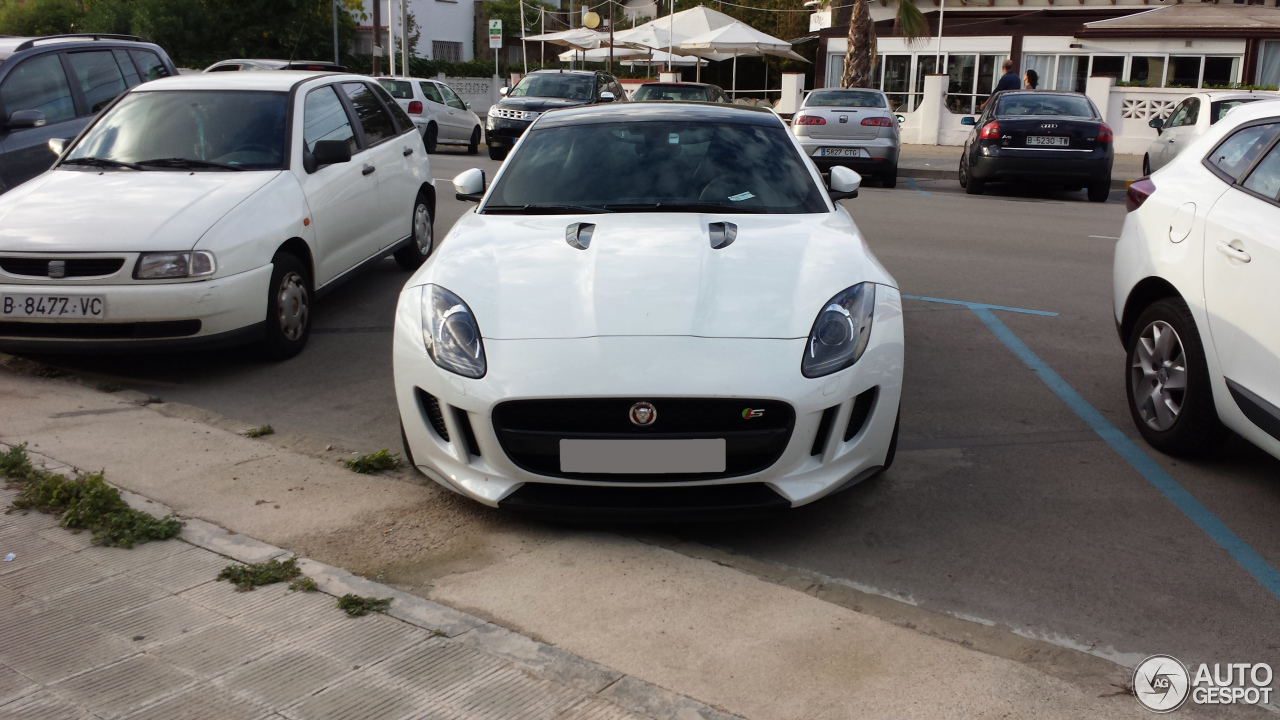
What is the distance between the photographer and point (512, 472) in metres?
3.84

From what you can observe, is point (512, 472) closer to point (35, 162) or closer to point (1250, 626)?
point (1250, 626)

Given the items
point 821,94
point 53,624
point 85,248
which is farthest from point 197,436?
point 821,94

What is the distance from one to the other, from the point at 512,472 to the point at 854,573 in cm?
124

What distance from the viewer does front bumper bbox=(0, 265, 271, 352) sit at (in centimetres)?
→ 566

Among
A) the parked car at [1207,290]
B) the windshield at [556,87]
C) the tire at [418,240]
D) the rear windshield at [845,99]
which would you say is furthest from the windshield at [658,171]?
the windshield at [556,87]

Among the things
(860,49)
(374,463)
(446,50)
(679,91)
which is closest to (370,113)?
(374,463)

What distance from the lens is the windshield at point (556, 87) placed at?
2194 cm

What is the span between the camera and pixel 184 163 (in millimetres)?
6699

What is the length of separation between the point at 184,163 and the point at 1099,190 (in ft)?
42.7

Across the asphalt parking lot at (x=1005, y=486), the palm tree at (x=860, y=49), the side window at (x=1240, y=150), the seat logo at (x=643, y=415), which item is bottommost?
the asphalt parking lot at (x=1005, y=486)

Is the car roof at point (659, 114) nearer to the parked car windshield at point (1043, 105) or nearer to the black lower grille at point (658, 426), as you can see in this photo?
the black lower grille at point (658, 426)

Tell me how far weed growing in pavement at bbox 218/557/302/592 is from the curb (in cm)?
5

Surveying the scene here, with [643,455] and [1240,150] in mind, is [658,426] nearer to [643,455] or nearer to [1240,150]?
[643,455]

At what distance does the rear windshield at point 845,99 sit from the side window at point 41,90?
11.8 metres
